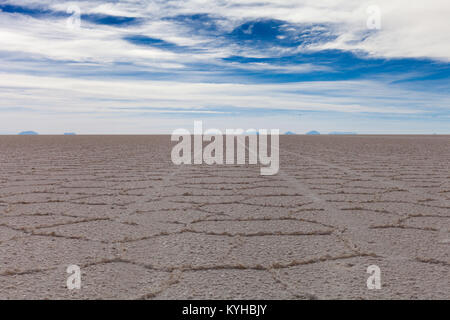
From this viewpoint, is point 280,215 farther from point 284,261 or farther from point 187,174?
point 187,174

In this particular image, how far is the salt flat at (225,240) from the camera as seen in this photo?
6.42 feet

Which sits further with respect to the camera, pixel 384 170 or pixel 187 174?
pixel 384 170

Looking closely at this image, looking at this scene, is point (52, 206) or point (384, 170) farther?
point (384, 170)

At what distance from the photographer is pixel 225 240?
2.75m

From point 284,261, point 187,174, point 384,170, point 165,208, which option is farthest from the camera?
point 384,170

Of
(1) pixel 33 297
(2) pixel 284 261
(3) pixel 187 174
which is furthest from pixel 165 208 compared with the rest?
(3) pixel 187 174

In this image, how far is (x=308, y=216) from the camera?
137 inches

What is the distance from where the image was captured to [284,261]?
2324mm

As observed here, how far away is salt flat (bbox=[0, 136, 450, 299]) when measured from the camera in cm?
196
